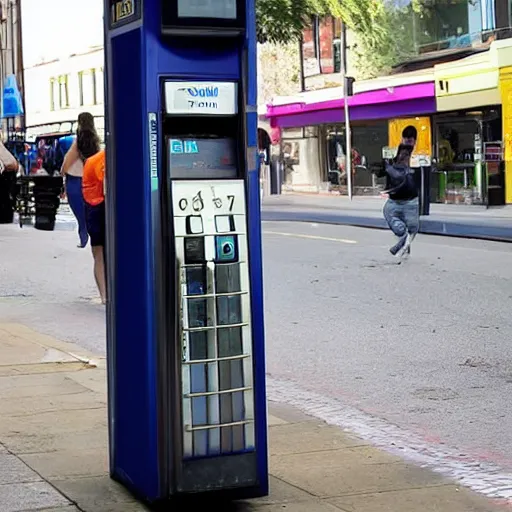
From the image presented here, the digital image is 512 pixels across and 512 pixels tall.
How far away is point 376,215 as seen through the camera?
1035 inches

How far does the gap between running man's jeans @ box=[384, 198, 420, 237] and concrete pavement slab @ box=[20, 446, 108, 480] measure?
10.2 metres

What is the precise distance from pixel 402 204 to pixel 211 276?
11.3 m

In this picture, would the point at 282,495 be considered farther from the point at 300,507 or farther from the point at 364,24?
the point at 364,24

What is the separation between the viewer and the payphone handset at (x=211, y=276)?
4.59m

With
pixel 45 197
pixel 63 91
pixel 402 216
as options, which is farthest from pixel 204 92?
pixel 63 91

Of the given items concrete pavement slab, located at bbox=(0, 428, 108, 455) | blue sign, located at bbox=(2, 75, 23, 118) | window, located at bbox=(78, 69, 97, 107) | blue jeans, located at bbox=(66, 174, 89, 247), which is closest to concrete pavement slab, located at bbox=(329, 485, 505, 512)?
concrete pavement slab, located at bbox=(0, 428, 108, 455)

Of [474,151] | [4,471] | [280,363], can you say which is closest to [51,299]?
[280,363]

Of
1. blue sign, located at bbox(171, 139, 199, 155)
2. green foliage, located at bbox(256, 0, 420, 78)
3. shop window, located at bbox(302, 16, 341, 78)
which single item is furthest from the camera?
shop window, located at bbox(302, 16, 341, 78)

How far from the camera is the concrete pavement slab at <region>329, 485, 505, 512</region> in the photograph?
498 cm

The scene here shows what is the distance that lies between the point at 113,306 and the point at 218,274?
0.57 m

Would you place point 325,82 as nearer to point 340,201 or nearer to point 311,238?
point 340,201

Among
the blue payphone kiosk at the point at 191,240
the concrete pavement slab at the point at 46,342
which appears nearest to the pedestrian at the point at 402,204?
the concrete pavement slab at the point at 46,342

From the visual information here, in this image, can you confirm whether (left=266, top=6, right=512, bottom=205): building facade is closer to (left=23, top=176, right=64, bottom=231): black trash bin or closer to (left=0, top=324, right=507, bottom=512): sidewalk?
(left=23, top=176, right=64, bottom=231): black trash bin

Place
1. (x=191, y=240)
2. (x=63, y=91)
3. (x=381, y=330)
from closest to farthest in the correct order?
(x=191, y=240)
(x=381, y=330)
(x=63, y=91)
